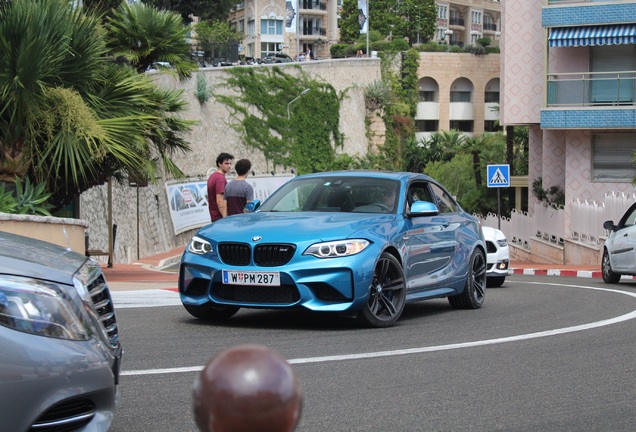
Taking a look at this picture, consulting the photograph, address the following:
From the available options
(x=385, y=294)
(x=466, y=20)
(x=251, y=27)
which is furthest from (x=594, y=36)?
(x=466, y=20)

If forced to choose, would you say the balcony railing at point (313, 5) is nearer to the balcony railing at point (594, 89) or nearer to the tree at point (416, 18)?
the tree at point (416, 18)

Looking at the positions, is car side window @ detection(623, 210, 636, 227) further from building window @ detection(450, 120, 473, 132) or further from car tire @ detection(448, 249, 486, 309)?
building window @ detection(450, 120, 473, 132)

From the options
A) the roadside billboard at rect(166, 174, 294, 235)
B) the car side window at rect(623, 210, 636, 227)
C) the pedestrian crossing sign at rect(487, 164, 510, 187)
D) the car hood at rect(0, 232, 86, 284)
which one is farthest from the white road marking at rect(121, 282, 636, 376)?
the roadside billboard at rect(166, 174, 294, 235)

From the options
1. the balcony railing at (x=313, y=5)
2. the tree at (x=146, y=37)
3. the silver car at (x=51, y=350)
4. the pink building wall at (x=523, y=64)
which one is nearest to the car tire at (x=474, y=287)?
the silver car at (x=51, y=350)

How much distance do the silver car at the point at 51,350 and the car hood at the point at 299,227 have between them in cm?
466

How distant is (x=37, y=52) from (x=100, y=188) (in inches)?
661

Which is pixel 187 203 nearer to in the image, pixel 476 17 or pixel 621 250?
pixel 621 250

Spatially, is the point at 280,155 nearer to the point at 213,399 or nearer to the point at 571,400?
the point at 571,400

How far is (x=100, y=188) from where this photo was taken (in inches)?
1307

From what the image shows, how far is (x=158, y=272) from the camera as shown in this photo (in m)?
24.1

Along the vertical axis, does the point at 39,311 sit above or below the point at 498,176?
above

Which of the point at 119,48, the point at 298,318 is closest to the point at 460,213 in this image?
the point at 298,318

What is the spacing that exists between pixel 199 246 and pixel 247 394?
26.5ft

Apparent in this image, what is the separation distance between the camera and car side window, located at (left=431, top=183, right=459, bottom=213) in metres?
12.1
